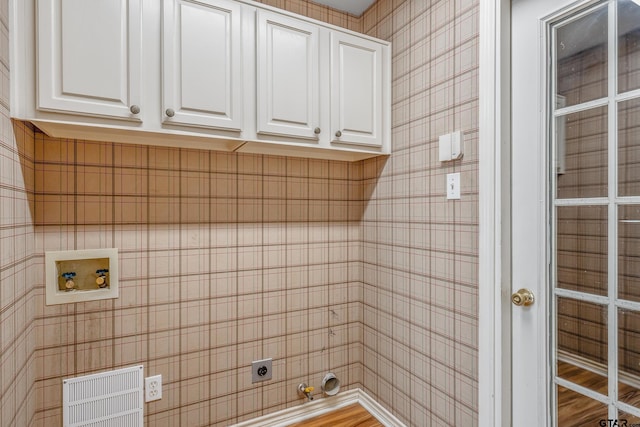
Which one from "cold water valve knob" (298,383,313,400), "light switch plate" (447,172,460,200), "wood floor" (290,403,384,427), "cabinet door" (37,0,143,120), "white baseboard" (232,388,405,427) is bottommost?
"wood floor" (290,403,384,427)

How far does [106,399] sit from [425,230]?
170 cm

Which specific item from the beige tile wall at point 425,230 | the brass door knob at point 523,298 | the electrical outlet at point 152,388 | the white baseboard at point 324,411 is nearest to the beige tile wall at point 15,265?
the electrical outlet at point 152,388

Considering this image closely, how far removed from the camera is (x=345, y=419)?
1.96 m

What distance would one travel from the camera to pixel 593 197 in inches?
43.6

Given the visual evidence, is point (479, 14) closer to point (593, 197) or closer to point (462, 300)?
point (593, 197)

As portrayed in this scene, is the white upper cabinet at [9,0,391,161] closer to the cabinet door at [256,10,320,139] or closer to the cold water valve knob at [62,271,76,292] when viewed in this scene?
the cabinet door at [256,10,320,139]

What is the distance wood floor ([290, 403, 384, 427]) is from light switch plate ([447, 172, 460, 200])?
137 cm

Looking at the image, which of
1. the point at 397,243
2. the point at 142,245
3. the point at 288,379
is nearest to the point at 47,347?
Result: the point at 142,245

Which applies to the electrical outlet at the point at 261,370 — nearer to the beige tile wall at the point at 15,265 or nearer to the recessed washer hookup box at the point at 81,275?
the recessed washer hookup box at the point at 81,275

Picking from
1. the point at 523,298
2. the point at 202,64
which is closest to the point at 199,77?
the point at 202,64

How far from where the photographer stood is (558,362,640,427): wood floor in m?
1.05

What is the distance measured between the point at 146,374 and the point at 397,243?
1.43m

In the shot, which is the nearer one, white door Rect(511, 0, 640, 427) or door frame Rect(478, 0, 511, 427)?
white door Rect(511, 0, 640, 427)

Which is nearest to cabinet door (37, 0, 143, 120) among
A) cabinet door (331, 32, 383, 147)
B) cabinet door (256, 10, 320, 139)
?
cabinet door (256, 10, 320, 139)
